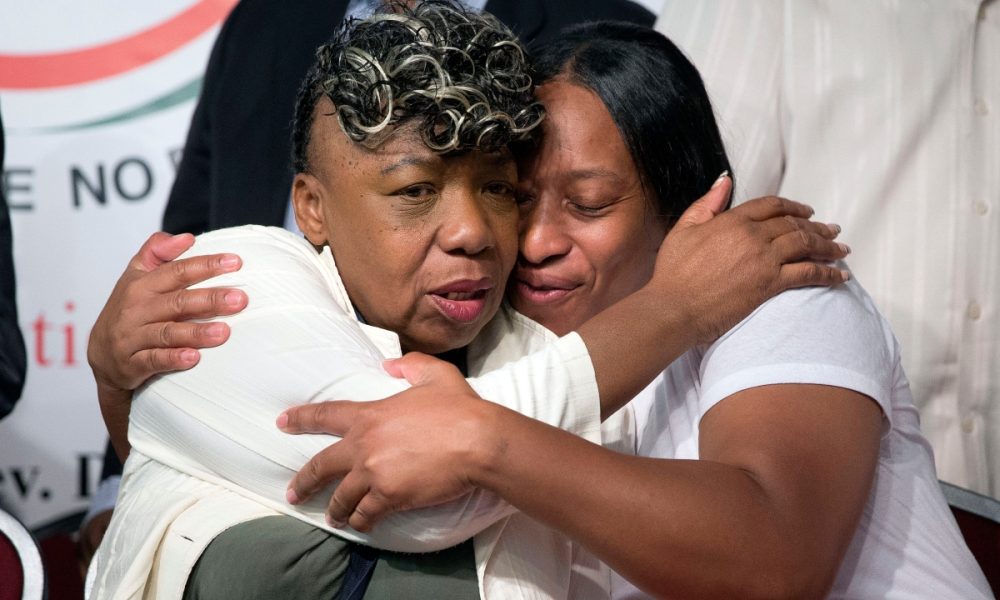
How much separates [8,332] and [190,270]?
1440 mm

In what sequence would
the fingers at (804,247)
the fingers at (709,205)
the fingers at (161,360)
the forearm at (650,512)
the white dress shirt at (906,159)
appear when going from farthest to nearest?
the white dress shirt at (906,159), the fingers at (709,205), the fingers at (804,247), the fingers at (161,360), the forearm at (650,512)

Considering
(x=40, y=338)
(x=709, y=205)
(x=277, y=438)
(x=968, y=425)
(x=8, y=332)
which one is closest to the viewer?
(x=277, y=438)

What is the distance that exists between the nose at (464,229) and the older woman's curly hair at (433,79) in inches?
3.3

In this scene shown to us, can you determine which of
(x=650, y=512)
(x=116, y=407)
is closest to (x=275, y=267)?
(x=116, y=407)

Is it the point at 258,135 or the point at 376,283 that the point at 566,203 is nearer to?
the point at 376,283

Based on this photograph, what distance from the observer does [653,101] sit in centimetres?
192

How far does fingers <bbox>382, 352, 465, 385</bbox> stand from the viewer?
1.52m

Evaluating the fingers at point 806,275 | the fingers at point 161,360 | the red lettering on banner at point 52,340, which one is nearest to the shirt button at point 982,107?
the fingers at point 806,275

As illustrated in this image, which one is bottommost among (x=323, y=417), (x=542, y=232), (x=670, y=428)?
(x=670, y=428)

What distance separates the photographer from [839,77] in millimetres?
2795

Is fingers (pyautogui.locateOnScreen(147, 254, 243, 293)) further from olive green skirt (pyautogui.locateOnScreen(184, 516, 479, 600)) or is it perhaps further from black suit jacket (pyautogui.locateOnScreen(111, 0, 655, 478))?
black suit jacket (pyautogui.locateOnScreen(111, 0, 655, 478))

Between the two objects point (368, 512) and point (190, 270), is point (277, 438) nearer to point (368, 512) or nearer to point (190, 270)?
point (368, 512)

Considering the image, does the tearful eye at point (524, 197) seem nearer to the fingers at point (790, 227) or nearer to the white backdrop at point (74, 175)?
the fingers at point (790, 227)

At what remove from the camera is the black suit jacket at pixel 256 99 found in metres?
2.95
